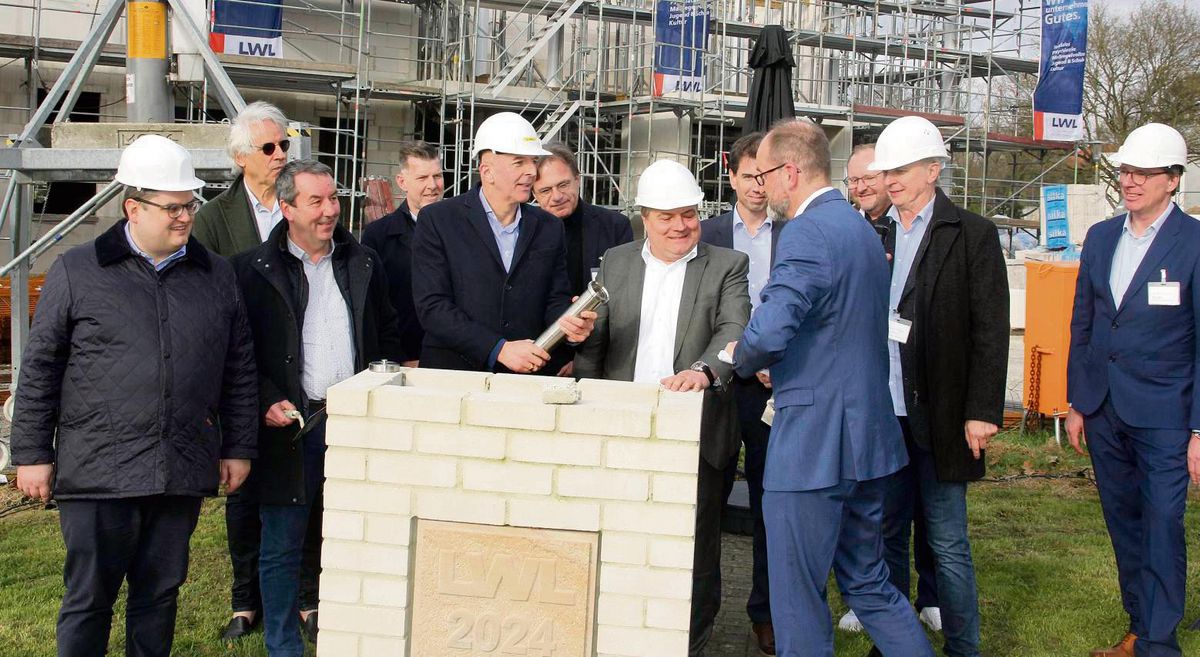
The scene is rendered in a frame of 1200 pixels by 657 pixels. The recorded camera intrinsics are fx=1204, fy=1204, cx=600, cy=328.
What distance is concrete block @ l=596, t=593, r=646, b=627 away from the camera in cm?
343

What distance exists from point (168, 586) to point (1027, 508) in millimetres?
5785

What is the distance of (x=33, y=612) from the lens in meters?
5.30

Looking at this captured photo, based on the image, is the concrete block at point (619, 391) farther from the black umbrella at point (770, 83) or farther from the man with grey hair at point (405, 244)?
the black umbrella at point (770, 83)

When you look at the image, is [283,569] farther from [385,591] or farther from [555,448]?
[555,448]

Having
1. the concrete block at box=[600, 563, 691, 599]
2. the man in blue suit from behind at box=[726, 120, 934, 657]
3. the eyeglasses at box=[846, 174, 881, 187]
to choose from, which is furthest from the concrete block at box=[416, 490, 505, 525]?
the eyeglasses at box=[846, 174, 881, 187]

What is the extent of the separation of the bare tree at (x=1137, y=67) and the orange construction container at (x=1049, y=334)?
890 inches

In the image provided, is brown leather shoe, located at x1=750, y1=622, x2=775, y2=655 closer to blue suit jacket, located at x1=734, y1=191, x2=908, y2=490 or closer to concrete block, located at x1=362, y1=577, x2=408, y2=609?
blue suit jacket, located at x1=734, y1=191, x2=908, y2=490

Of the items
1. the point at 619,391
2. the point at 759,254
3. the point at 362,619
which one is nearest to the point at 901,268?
the point at 759,254

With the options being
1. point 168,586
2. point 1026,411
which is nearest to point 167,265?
point 168,586

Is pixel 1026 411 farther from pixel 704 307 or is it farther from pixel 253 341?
pixel 253 341

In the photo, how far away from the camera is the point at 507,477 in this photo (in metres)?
3.43

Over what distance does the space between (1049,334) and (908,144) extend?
605cm

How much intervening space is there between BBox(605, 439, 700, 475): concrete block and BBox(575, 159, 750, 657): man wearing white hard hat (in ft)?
3.69

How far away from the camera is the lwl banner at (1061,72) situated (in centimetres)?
2447
